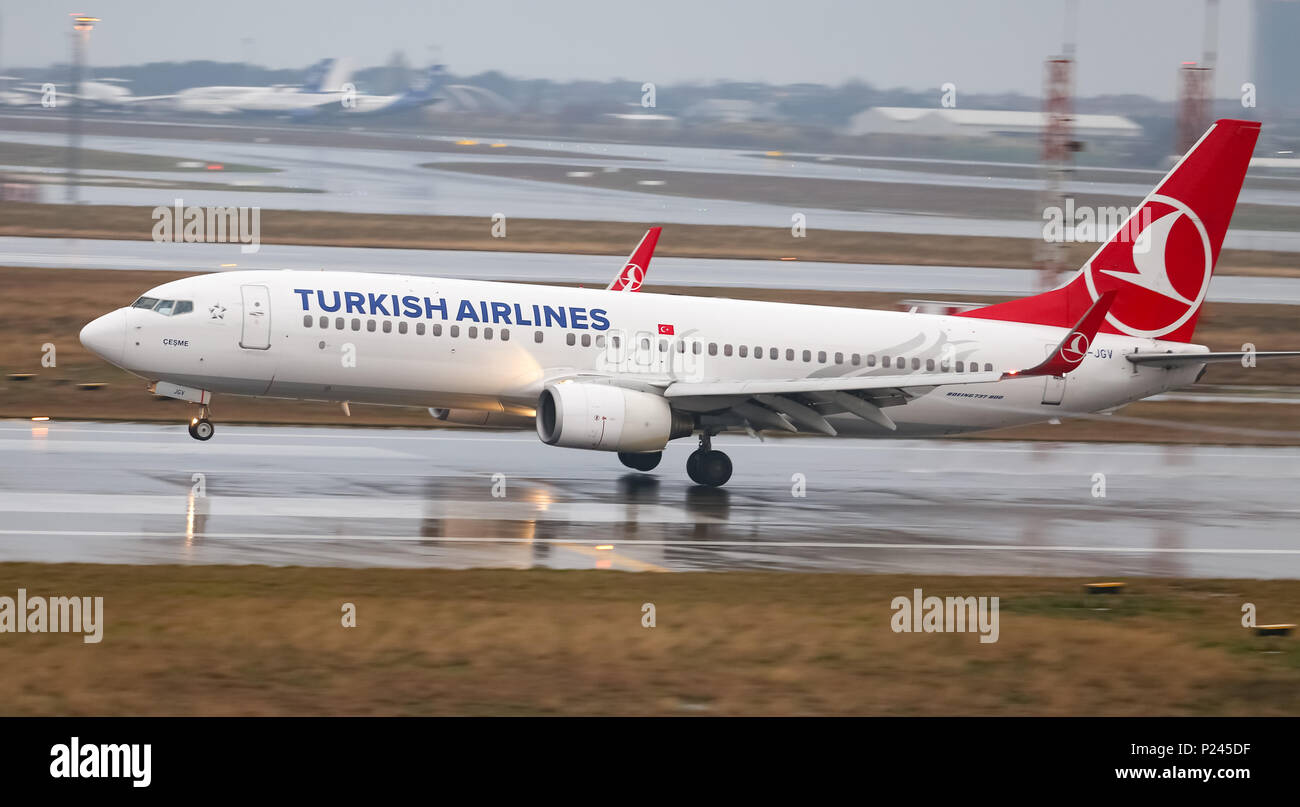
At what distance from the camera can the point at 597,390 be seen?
28.1 m

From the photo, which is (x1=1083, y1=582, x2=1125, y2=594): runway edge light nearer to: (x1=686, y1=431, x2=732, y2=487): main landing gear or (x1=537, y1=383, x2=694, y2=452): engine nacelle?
(x1=537, y1=383, x2=694, y2=452): engine nacelle

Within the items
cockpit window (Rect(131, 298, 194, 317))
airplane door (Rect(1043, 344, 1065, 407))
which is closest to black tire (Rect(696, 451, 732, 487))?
airplane door (Rect(1043, 344, 1065, 407))

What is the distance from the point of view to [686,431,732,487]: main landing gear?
29812mm

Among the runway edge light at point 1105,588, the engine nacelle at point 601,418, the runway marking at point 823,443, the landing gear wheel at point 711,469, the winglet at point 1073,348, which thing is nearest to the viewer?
the runway edge light at point 1105,588

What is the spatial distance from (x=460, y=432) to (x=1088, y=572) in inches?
681

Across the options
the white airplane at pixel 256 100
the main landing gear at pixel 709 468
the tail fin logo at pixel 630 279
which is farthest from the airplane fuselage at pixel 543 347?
the white airplane at pixel 256 100

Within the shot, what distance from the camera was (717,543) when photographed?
2412 cm

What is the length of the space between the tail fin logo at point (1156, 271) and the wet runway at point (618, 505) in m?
3.50

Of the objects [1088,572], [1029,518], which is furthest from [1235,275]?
[1088,572]

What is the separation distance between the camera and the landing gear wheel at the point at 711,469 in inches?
1173

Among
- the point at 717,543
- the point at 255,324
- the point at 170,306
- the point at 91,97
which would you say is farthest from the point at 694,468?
the point at 91,97

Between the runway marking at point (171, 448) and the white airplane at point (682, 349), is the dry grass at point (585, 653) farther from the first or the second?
the runway marking at point (171, 448)

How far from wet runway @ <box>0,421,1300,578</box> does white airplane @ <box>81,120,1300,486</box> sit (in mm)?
1392

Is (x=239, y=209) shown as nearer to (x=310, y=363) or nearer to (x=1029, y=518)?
(x=310, y=363)
